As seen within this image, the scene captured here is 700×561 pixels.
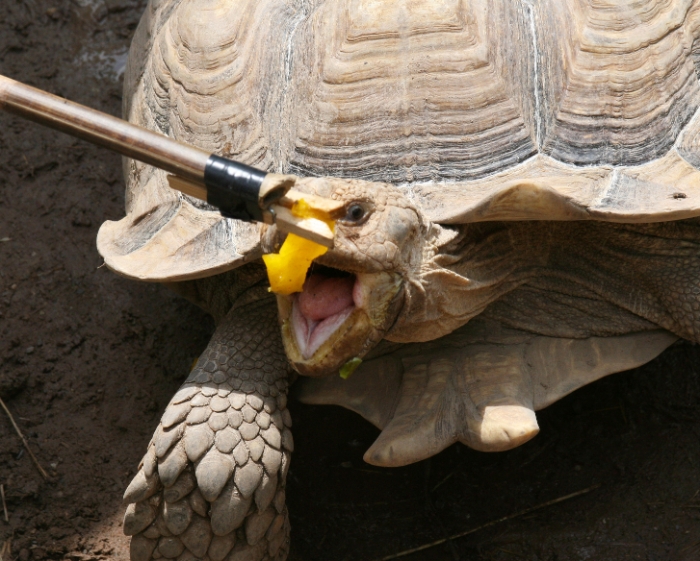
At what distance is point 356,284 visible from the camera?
2.77 meters

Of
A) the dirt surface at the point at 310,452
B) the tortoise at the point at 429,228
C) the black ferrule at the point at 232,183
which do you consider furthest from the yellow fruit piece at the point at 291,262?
the dirt surface at the point at 310,452

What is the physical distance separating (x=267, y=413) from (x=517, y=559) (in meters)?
1.11

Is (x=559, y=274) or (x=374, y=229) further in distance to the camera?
(x=559, y=274)

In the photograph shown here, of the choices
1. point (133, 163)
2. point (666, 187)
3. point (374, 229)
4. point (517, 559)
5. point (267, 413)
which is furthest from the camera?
point (133, 163)

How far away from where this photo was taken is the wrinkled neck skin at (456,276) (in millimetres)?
2953

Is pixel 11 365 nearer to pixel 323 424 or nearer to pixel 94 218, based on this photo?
pixel 94 218

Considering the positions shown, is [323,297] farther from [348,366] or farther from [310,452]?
[310,452]

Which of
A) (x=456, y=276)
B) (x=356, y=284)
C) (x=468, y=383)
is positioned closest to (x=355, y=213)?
(x=356, y=284)

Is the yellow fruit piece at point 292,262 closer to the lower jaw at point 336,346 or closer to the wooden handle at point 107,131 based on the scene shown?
the lower jaw at point 336,346

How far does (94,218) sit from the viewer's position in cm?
465

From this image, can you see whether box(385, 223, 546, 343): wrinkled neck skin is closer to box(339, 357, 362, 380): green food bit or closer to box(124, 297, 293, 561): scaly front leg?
box(339, 357, 362, 380): green food bit

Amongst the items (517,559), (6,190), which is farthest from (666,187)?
(6,190)

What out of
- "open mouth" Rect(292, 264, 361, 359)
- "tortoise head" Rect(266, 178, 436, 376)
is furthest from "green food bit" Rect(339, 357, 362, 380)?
"open mouth" Rect(292, 264, 361, 359)

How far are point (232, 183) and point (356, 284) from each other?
605mm
